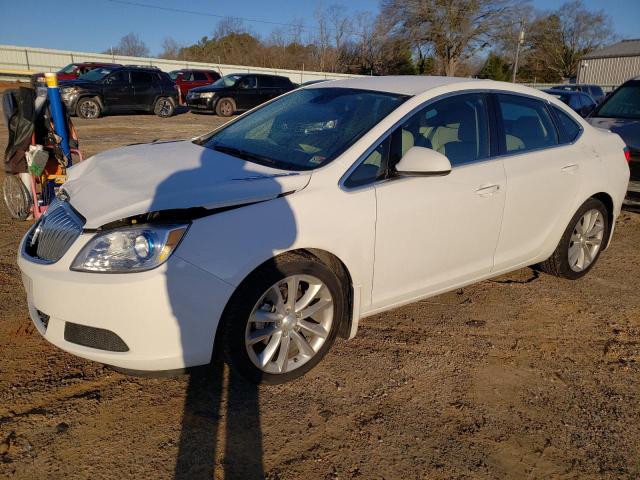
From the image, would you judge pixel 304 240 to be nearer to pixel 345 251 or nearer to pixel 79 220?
pixel 345 251

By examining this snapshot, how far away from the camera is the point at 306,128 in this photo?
3.42 m

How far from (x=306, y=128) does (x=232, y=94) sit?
1718 centimetres

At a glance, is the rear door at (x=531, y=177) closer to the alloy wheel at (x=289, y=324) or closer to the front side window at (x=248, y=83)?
the alloy wheel at (x=289, y=324)

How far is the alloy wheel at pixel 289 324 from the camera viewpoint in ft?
8.90

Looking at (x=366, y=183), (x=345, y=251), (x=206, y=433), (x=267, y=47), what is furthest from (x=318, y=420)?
A: (x=267, y=47)

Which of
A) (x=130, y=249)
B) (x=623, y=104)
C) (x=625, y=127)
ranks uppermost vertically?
(x=623, y=104)

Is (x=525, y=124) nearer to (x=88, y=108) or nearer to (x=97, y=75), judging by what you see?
(x=88, y=108)

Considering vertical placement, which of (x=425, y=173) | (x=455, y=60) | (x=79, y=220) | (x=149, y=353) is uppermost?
(x=455, y=60)

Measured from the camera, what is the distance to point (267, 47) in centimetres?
6003

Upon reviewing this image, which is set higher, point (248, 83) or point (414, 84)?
point (248, 83)

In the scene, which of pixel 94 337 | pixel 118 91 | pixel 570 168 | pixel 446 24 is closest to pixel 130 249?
pixel 94 337

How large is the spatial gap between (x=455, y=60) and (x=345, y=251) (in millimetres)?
53586

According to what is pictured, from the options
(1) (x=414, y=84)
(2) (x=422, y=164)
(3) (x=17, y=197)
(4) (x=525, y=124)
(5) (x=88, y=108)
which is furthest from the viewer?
(5) (x=88, y=108)

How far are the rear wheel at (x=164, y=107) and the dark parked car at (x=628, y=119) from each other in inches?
614
